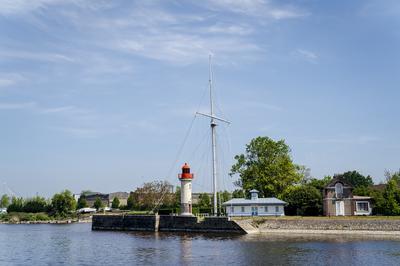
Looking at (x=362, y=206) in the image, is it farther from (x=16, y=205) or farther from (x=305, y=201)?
(x=16, y=205)

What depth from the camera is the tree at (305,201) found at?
76.4 metres

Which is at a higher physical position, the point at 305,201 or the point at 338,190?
the point at 338,190

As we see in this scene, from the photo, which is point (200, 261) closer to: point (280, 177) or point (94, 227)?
point (280, 177)

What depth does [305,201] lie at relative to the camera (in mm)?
77125

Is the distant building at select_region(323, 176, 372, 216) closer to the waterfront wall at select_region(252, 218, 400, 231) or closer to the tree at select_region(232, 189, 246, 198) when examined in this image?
the waterfront wall at select_region(252, 218, 400, 231)

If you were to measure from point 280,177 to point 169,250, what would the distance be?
36.4 meters

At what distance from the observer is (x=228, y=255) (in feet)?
147

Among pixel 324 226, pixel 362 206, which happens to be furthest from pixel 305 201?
pixel 324 226

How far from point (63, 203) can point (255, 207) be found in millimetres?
85626

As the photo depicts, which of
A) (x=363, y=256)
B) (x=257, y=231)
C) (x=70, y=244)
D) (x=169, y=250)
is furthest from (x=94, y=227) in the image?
(x=363, y=256)

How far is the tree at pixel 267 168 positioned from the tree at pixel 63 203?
7474 centimetres

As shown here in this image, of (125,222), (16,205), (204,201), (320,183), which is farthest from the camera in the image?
(16,205)

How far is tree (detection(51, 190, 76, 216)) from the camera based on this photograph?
146 m

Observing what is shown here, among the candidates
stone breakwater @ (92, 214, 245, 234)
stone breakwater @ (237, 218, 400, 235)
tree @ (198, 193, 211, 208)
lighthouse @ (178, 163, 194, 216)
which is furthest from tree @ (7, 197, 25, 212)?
stone breakwater @ (237, 218, 400, 235)
